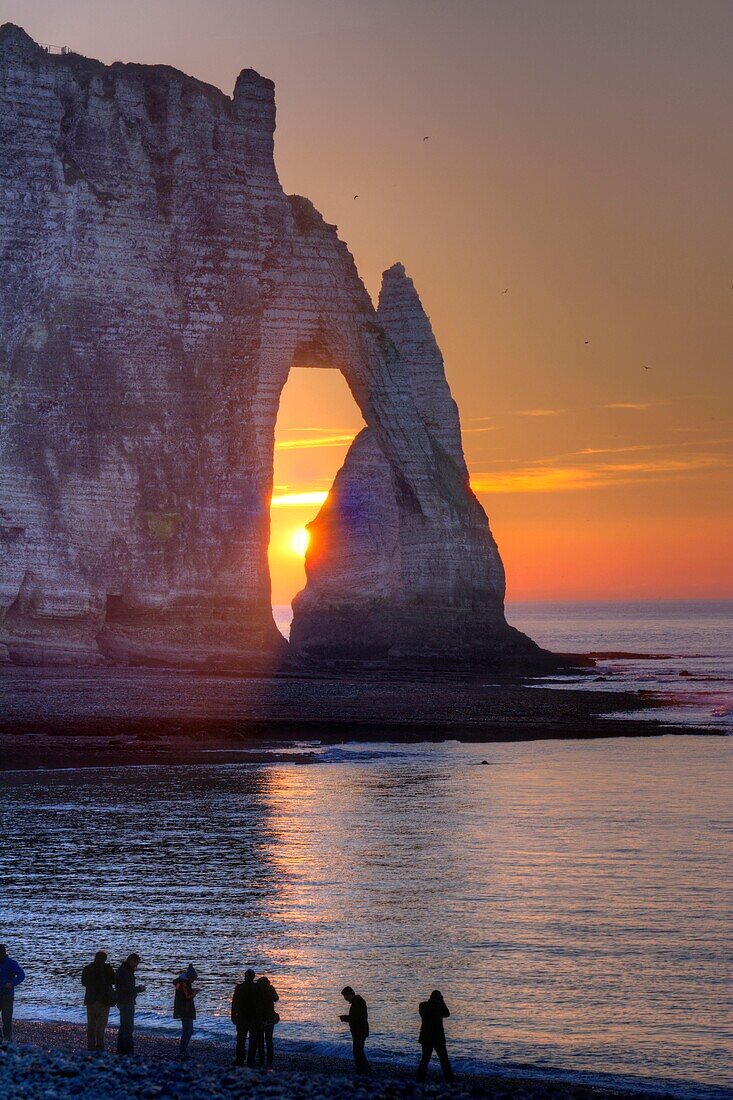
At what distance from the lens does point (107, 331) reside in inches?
2918

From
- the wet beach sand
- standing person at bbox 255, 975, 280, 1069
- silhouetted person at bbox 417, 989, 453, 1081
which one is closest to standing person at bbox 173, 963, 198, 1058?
standing person at bbox 255, 975, 280, 1069

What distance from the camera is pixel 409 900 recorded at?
83.9 feet

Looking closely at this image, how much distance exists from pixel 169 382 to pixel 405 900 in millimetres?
53514

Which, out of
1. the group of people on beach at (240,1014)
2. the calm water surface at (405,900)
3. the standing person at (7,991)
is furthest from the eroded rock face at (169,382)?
the group of people on beach at (240,1014)

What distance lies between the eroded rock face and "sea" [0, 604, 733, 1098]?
30655 mm

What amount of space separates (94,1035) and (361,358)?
72.1 meters

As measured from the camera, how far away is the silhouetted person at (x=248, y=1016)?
55.4 ft

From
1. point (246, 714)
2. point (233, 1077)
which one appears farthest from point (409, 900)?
point (246, 714)

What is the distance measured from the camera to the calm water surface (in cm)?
1909

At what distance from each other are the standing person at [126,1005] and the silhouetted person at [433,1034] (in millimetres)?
3172

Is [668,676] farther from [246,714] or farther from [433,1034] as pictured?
[433,1034]

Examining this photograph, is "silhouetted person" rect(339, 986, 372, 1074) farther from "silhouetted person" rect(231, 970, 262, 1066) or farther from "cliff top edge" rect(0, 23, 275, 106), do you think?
"cliff top edge" rect(0, 23, 275, 106)

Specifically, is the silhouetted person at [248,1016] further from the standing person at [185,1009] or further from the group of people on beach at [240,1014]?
the standing person at [185,1009]

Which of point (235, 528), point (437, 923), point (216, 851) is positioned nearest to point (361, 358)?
point (235, 528)
